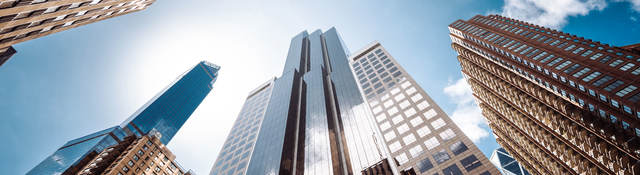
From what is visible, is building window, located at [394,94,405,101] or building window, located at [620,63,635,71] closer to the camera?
building window, located at [620,63,635,71]

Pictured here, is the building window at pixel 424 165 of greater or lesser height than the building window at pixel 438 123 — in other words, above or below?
below

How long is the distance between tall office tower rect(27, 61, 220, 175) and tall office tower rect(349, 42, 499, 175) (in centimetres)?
7460

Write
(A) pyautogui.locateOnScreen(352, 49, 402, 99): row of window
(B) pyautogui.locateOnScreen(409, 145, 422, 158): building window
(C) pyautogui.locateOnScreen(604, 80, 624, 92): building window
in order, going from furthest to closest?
(A) pyautogui.locateOnScreen(352, 49, 402, 99): row of window
(B) pyautogui.locateOnScreen(409, 145, 422, 158): building window
(C) pyautogui.locateOnScreen(604, 80, 624, 92): building window

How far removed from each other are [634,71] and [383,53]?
81655 mm

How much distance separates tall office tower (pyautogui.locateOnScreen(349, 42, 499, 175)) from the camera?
5109cm

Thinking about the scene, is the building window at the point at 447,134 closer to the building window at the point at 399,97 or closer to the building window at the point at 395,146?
the building window at the point at 395,146

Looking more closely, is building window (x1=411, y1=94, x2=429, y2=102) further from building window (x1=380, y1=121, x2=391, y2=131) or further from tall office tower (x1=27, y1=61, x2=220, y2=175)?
tall office tower (x1=27, y1=61, x2=220, y2=175)

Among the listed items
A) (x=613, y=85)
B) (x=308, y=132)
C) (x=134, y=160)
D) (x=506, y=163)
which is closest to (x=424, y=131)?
(x=613, y=85)

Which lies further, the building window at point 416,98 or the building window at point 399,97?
the building window at point 399,97

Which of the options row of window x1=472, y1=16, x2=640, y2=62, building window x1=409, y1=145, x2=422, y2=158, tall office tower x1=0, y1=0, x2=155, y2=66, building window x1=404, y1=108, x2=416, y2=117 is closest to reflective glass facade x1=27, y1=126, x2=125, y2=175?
tall office tower x1=0, y1=0, x2=155, y2=66

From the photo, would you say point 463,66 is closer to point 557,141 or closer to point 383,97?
point 383,97

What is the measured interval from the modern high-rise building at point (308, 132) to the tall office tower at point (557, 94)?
33.0m

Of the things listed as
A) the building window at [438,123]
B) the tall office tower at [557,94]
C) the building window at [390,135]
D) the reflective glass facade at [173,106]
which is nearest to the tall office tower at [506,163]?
the tall office tower at [557,94]

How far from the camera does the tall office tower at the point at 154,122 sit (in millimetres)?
84125
